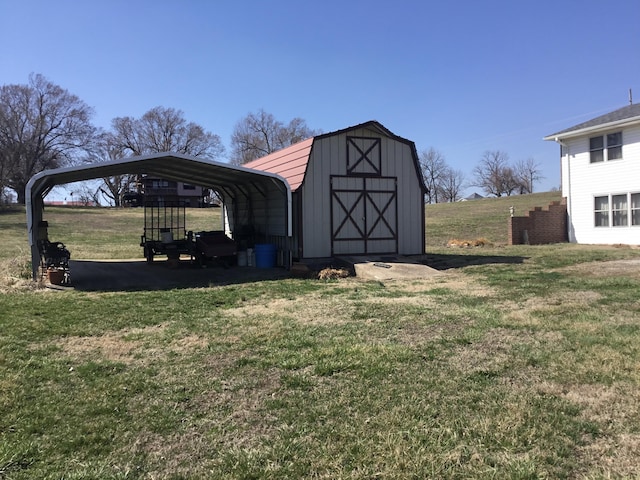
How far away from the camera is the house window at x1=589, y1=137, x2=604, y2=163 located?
19281mm

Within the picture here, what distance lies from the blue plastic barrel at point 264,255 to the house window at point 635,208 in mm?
14134

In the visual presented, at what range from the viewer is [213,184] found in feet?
61.4

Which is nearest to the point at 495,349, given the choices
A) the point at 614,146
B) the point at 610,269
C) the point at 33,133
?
the point at 610,269

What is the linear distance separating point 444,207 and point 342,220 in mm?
26947

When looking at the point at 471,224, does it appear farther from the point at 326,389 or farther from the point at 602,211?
the point at 326,389

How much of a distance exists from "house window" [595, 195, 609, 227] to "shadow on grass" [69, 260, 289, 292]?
13941 millimetres

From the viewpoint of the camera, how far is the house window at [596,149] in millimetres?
19281

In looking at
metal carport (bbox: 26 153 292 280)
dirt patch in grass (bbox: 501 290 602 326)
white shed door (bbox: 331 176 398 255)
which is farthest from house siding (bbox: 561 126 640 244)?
metal carport (bbox: 26 153 292 280)

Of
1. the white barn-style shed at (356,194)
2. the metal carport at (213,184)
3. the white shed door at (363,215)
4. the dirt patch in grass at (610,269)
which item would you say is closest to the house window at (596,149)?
the dirt patch in grass at (610,269)

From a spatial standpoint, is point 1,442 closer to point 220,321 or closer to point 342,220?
point 220,321

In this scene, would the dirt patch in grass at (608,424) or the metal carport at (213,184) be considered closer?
the dirt patch in grass at (608,424)

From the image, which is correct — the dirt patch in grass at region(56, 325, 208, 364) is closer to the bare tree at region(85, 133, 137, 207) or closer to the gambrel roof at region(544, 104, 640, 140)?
the gambrel roof at region(544, 104, 640, 140)

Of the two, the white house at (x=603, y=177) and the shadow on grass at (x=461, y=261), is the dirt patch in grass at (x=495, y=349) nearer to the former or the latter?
the shadow on grass at (x=461, y=261)

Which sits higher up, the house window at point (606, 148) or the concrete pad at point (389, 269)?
the house window at point (606, 148)
